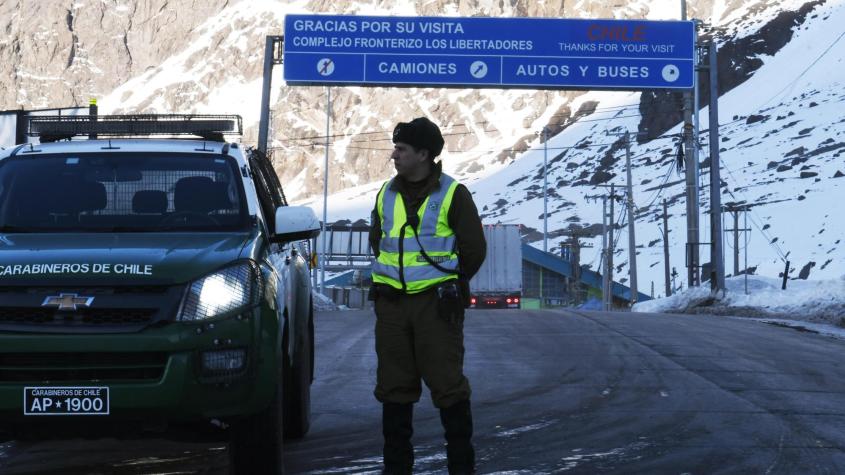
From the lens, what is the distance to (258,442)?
6.11 m

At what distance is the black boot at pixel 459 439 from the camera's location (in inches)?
241

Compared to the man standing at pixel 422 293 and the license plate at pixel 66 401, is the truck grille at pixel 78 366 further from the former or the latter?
the man standing at pixel 422 293

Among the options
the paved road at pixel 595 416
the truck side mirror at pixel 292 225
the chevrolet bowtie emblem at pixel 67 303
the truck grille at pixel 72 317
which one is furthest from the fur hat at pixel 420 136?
the paved road at pixel 595 416

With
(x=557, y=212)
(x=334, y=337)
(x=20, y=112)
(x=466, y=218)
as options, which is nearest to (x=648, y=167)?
(x=557, y=212)

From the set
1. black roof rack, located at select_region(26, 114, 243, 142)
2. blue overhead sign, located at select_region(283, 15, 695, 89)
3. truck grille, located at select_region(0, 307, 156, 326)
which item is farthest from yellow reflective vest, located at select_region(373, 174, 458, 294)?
blue overhead sign, located at select_region(283, 15, 695, 89)

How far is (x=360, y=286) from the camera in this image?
8262cm

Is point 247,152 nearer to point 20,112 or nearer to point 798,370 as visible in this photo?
point 798,370

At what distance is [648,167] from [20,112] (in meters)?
156

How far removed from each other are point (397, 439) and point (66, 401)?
152 cm

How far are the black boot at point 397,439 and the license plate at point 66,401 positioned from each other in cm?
131

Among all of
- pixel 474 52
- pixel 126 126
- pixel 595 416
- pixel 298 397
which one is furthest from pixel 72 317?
pixel 474 52

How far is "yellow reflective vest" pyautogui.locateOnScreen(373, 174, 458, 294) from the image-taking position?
6.21 m

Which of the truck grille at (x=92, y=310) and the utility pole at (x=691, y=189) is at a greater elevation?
the utility pole at (x=691, y=189)

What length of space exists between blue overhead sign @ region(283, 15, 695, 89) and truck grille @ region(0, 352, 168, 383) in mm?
27622
